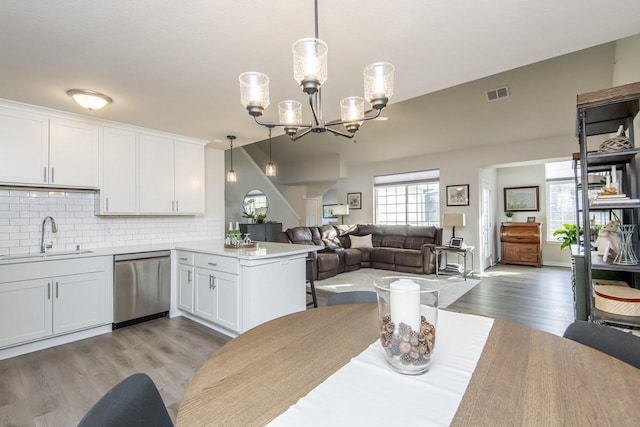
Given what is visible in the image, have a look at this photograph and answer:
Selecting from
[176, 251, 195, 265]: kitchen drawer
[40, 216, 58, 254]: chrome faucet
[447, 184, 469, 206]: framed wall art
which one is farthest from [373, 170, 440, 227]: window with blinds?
[40, 216, 58, 254]: chrome faucet

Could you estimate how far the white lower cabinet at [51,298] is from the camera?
2605 mm

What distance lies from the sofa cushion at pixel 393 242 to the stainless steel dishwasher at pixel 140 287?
483 centimetres

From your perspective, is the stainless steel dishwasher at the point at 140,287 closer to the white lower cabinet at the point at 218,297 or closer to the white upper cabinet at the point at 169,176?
the white lower cabinet at the point at 218,297

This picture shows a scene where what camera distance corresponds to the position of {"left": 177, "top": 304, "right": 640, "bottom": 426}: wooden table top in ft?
2.30

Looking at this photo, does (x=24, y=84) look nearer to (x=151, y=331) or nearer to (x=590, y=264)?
A: (x=151, y=331)

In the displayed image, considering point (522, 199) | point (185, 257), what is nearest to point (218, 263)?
point (185, 257)

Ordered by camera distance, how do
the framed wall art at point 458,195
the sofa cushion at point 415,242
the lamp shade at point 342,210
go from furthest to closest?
the lamp shade at point 342,210 → the sofa cushion at point 415,242 → the framed wall art at point 458,195

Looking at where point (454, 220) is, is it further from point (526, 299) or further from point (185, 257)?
point (185, 257)

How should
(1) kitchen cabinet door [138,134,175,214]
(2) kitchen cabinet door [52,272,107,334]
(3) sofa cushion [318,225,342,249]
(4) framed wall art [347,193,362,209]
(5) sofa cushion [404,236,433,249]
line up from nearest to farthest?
(2) kitchen cabinet door [52,272,107,334]
(1) kitchen cabinet door [138,134,175,214]
(5) sofa cushion [404,236,433,249]
(3) sofa cushion [318,225,342,249]
(4) framed wall art [347,193,362,209]

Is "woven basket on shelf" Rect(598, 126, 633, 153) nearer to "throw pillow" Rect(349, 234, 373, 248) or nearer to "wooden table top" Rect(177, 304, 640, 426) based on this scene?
"wooden table top" Rect(177, 304, 640, 426)

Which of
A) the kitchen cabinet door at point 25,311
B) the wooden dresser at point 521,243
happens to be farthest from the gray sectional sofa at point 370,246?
the kitchen cabinet door at point 25,311

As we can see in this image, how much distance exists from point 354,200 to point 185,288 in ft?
17.9

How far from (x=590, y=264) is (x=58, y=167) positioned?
4.74 m

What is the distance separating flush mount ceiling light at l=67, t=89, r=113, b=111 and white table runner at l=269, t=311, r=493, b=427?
310 centimetres
